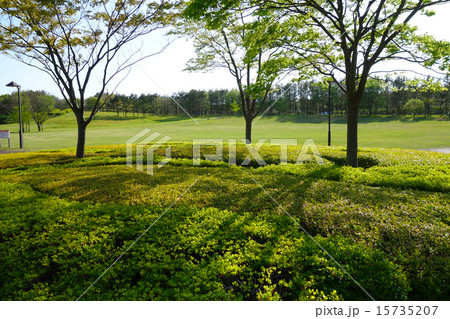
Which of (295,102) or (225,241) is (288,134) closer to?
(225,241)

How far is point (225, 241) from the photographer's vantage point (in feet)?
13.9

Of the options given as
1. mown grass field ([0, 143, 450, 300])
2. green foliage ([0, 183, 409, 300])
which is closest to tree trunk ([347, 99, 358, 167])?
mown grass field ([0, 143, 450, 300])

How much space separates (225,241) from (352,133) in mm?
8762

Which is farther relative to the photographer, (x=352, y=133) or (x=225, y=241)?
(x=352, y=133)

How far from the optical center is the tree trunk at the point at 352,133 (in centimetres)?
1066

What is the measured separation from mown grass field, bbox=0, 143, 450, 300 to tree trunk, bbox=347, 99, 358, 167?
3.40 meters

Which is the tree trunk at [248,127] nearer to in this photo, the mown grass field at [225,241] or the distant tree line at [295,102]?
the mown grass field at [225,241]

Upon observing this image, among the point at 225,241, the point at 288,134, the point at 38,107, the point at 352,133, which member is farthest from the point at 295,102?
the point at 225,241

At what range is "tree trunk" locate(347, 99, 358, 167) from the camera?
10.7 meters

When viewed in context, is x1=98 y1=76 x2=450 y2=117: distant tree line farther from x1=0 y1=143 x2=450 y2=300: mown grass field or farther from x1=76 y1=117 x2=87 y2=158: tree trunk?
x1=0 y1=143 x2=450 y2=300: mown grass field

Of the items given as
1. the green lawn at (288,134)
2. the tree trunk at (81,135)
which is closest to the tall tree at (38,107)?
the green lawn at (288,134)

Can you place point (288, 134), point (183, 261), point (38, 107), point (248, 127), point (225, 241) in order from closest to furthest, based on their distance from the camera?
point (183, 261)
point (225, 241)
point (248, 127)
point (288, 134)
point (38, 107)

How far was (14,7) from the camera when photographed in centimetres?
1136

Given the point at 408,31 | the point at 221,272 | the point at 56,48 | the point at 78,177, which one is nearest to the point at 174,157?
the point at 78,177
